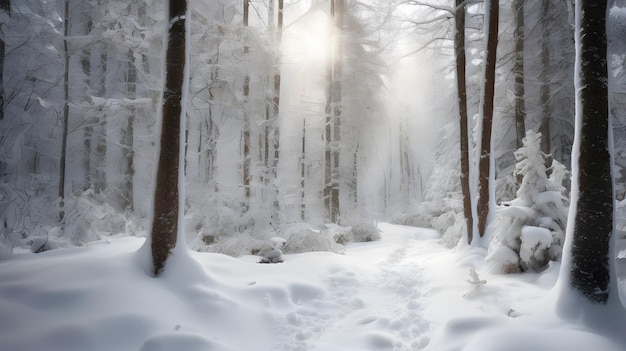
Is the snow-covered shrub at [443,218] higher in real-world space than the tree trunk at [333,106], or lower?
lower

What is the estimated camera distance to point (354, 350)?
13.0 feet

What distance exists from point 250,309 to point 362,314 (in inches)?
69.2

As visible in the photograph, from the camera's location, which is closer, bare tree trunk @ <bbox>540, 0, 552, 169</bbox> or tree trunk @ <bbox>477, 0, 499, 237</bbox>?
tree trunk @ <bbox>477, 0, 499, 237</bbox>

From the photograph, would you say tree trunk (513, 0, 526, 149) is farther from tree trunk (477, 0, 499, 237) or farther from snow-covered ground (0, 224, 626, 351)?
snow-covered ground (0, 224, 626, 351)

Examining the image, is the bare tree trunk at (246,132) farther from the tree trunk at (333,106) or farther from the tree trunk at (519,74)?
the tree trunk at (519,74)

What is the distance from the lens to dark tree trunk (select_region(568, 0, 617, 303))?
3.85 metres

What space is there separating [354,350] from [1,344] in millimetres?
3486

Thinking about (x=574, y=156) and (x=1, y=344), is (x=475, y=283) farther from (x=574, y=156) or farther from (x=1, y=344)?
(x=1, y=344)

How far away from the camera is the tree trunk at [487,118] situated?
27.8 feet

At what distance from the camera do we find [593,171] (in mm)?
3924

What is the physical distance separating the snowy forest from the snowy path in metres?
0.04

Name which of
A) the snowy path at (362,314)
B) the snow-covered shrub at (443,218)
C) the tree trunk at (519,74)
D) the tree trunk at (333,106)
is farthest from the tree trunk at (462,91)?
the tree trunk at (333,106)

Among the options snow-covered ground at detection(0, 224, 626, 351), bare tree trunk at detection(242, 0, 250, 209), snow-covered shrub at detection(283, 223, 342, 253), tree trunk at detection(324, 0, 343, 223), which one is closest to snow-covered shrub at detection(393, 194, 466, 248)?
snow-covered shrub at detection(283, 223, 342, 253)

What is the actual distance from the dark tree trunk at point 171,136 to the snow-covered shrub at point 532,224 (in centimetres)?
580
